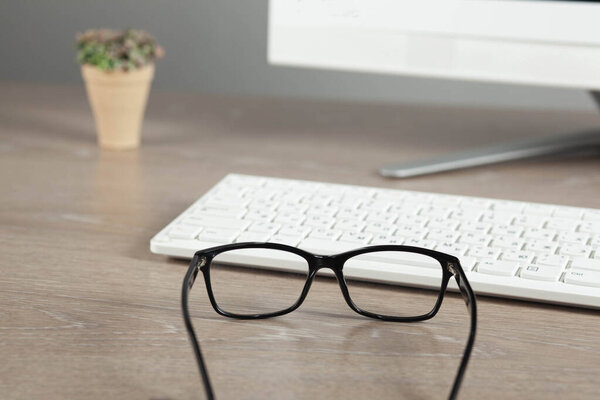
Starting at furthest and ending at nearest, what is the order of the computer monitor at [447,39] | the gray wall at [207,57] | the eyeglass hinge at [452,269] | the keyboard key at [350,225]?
the gray wall at [207,57] < the computer monitor at [447,39] < the keyboard key at [350,225] < the eyeglass hinge at [452,269]

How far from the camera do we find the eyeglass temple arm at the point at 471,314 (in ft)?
1.29

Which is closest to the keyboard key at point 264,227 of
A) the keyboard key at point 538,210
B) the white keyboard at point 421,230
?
the white keyboard at point 421,230

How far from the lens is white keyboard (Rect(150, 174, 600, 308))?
20.0 inches

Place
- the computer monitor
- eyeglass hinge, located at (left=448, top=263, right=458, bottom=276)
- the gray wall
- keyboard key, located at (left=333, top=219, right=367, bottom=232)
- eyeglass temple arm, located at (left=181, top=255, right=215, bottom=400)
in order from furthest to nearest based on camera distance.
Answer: the gray wall → the computer monitor → keyboard key, located at (left=333, top=219, right=367, bottom=232) → eyeglass hinge, located at (left=448, top=263, right=458, bottom=276) → eyeglass temple arm, located at (left=181, top=255, right=215, bottom=400)

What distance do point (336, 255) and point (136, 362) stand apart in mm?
144

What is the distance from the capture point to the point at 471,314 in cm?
44

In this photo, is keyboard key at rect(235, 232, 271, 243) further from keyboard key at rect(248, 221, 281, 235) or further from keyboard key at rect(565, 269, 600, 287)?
keyboard key at rect(565, 269, 600, 287)

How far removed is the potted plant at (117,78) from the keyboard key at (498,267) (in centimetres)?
51

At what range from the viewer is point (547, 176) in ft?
2.64

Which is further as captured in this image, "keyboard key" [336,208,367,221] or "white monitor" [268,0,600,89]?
"white monitor" [268,0,600,89]

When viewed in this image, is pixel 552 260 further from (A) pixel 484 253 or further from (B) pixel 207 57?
(B) pixel 207 57

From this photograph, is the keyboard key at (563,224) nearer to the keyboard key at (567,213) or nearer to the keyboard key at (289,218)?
the keyboard key at (567,213)

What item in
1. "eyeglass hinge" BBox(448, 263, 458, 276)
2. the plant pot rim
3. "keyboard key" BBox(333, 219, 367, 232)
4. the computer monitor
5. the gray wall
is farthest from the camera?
the gray wall

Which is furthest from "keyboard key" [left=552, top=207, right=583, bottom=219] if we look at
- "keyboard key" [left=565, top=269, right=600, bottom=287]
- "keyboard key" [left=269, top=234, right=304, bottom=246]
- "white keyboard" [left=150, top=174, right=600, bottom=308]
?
"keyboard key" [left=269, top=234, right=304, bottom=246]
